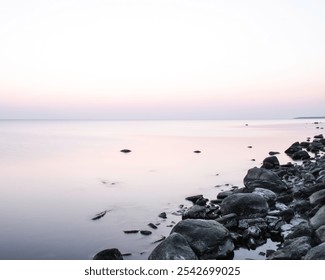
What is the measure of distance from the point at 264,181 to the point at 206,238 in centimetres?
904

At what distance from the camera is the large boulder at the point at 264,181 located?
16922mm

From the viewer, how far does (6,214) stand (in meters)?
15.2

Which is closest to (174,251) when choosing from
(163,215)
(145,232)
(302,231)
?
(145,232)

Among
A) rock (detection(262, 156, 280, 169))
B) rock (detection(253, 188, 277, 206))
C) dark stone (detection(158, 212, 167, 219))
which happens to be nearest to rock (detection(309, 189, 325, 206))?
rock (detection(253, 188, 277, 206))

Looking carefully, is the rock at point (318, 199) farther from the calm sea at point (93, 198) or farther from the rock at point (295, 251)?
the calm sea at point (93, 198)

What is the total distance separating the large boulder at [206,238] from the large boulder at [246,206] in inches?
112

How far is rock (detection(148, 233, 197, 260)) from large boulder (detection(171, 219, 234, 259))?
68 cm

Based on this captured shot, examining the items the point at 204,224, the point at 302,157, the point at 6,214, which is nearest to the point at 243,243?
the point at 204,224

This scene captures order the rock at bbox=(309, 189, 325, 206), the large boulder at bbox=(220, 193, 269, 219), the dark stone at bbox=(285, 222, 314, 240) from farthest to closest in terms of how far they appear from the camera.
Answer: the rock at bbox=(309, 189, 325, 206), the large boulder at bbox=(220, 193, 269, 219), the dark stone at bbox=(285, 222, 314, 240)

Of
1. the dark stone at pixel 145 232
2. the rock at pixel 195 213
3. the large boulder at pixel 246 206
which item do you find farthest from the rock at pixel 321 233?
the dark stone at pixel 145 232

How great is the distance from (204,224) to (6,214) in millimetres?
10448

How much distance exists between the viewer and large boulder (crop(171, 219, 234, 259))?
9.48 metres

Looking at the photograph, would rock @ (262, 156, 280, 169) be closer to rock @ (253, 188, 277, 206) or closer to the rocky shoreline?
the rocky shoreline

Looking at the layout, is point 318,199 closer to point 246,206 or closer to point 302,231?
point 246,206
